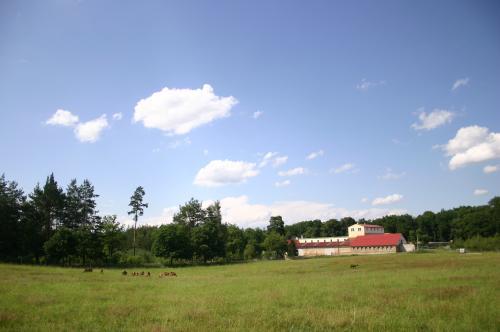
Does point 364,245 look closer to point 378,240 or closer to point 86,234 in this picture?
point 378,240

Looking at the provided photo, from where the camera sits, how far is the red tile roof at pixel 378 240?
128 meters

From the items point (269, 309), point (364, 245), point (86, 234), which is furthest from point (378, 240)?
point (269, 309)

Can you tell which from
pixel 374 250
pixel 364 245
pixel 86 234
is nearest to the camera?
pixel 86 234

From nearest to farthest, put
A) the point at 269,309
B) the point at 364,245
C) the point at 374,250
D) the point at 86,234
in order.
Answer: the point at 269,309
the point at 86,234
the point at 374,250
the point at 364,245

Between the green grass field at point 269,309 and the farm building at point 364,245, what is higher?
the green grass field at point 269,309

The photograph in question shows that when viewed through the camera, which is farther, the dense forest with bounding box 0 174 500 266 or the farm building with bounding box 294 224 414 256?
the farm building with bounding box 294 224 414 256

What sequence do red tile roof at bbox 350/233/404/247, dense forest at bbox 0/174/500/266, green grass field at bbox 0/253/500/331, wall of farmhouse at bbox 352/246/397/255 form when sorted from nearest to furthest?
green grass field at bbox 0/253/500/331, dense forest at bbox 0/174/500/266, wall of farmhouse at bbox 352/246/397/255, red tile roof at bbox 350/233/404/247

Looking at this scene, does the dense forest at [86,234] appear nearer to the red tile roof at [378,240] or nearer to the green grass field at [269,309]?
the red tile roof at [378,240]

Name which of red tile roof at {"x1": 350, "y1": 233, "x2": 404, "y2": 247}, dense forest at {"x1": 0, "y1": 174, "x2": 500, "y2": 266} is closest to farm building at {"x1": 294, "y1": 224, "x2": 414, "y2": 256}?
red tile roof at {"x1": 350, "y1": 233, "x2": 404, "y2": 247}

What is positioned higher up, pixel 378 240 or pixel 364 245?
pixel 378 240

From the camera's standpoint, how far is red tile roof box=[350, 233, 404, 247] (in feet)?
419

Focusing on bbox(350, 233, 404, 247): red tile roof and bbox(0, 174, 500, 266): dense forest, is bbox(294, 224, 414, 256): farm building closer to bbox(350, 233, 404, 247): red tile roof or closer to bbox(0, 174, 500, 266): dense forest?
bbox(350, 233, 404, 247): red tile roof

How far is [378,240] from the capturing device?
131750mm

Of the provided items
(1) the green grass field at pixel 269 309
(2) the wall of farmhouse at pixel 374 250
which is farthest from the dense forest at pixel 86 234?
(1) the green grass field at pixel 269 309
